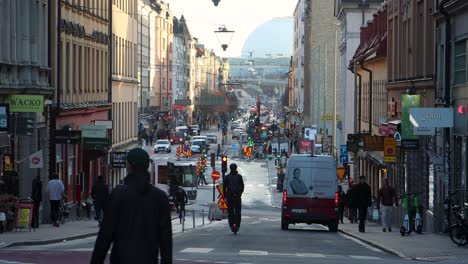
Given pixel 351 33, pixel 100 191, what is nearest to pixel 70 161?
pixel 100 191

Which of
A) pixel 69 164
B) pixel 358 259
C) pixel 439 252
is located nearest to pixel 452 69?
pixel 439 252

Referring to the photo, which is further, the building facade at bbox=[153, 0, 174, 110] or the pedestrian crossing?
the building facade at bbox=[153, 0, 174, 110]

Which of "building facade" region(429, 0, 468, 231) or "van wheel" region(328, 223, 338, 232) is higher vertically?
"building facade" region(429, 0, 468, 231)

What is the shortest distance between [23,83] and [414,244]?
12.9m

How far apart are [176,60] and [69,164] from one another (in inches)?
4713

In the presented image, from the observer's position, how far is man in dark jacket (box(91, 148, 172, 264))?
9.01m

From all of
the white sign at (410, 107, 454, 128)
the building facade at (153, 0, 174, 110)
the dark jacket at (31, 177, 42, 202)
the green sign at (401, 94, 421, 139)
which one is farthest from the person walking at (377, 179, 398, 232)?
the building facade at (153, 0, 174, 110)

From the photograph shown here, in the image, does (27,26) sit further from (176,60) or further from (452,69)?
(176,60)

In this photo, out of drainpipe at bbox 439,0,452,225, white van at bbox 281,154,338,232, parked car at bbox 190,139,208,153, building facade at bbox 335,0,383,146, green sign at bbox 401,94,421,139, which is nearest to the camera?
drainpipe at bbox 439,0,452,225

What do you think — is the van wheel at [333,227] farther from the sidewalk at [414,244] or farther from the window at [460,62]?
the window at [460,62]

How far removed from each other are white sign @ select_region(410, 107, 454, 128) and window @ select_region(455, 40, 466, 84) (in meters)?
1.71

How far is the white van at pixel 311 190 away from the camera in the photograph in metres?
31.5

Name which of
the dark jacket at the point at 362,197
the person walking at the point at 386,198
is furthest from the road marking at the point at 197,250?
the dark jacket at the point at 362,197

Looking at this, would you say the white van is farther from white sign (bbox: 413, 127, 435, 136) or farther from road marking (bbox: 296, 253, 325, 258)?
road marking (bbox: 296, 253, 325, 258)
